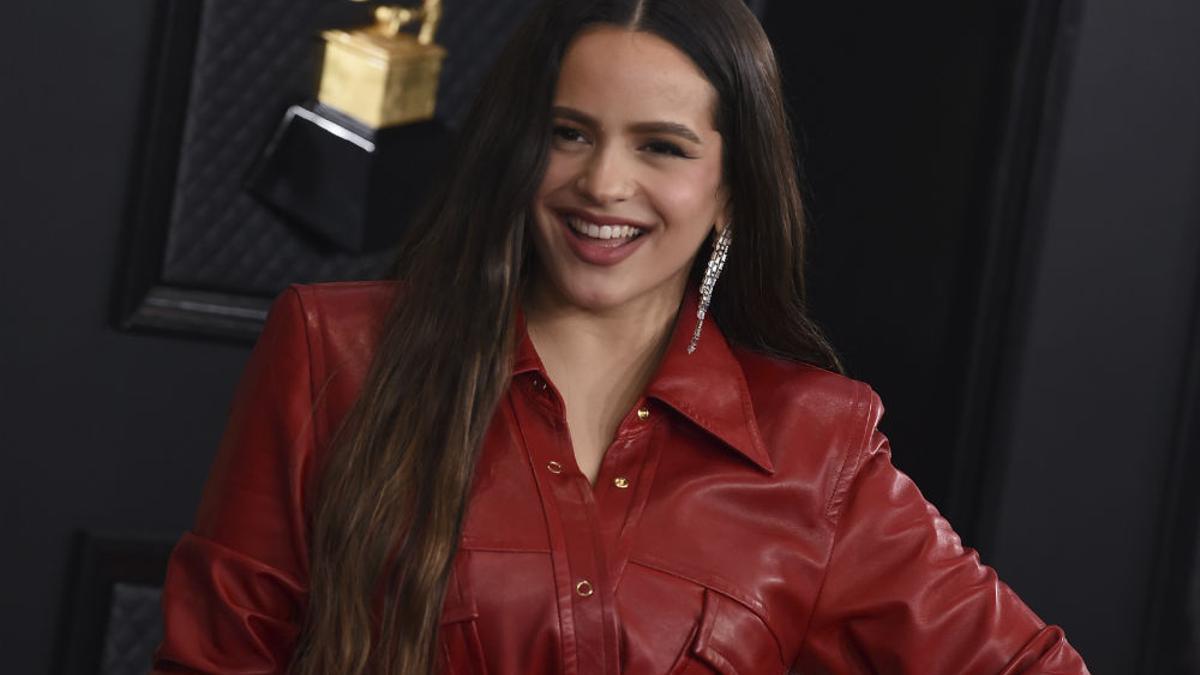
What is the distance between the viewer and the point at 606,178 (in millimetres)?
1752

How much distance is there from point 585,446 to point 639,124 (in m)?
0.32

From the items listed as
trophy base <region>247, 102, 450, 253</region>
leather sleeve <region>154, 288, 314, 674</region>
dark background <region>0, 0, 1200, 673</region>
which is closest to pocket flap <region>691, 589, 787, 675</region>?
leather sleeve <region>154, 288, 314, 674</region>

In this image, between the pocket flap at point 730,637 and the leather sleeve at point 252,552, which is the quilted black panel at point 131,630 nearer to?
the leather sleeve at point 252,552

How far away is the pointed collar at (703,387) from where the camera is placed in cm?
189

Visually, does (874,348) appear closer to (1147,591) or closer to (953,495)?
(953,495)

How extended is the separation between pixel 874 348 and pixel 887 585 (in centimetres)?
101

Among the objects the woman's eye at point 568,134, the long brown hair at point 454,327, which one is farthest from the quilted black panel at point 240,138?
the woman's eye at point 568,134

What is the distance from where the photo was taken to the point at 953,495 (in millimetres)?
2719

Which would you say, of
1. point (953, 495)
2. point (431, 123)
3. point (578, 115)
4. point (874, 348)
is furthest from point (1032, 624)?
point (431, 123)

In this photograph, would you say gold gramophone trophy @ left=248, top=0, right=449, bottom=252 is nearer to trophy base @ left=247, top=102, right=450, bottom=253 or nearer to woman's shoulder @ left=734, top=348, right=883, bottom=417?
trophy base @ left=247, top=102, right=450, bottom=253

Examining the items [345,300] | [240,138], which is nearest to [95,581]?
[240,138]

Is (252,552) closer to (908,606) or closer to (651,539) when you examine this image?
(651,539)

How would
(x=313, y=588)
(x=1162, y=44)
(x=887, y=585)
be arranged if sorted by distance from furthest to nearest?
(x=1162, y=44), (x=887, y=585), (x=313, y=588)

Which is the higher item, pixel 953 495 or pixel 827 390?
pixel 827 390
